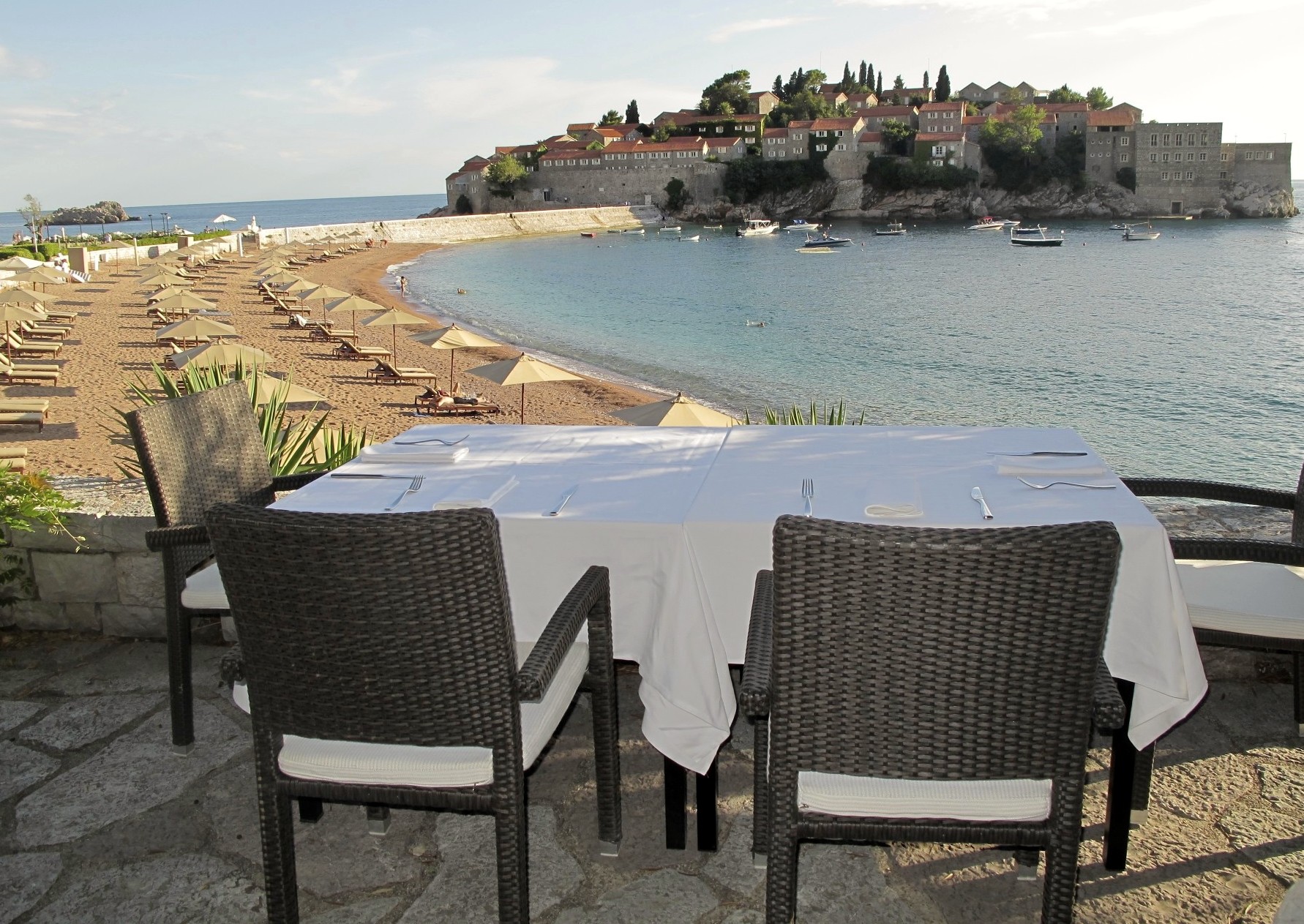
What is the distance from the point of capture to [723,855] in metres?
2.41

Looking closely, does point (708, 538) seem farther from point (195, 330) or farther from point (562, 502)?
point (195, 330)

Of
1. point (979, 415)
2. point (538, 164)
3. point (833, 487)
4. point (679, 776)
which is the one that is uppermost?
point (538, 164)

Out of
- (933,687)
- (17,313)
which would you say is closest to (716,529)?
(933,687)

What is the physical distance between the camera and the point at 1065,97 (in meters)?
107

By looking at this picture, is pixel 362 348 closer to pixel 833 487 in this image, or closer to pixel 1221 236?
pixel 833 487

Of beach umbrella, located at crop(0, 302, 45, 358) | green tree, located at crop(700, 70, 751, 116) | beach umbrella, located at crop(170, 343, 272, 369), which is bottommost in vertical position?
beach umbrella, located at crop(170, 343, 272, 369)

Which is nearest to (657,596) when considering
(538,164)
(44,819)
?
(44,819)

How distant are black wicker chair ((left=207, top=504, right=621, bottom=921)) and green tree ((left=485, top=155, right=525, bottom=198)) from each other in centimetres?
9603

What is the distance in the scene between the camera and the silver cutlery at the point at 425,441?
3.13 metres

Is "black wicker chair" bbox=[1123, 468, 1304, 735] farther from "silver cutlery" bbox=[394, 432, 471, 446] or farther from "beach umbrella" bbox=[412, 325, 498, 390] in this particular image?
"beach umbrella" bbox=[412, 325, 498, 390]

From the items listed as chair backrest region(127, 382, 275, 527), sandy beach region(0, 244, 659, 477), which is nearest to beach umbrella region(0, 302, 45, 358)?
sandy beach region(0, 244, 659, 477)

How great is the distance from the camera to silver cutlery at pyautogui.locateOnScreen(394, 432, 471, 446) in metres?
3.13

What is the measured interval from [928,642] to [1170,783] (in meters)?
1.47

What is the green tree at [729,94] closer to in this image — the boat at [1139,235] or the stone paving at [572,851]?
the boat at [1139,235]
